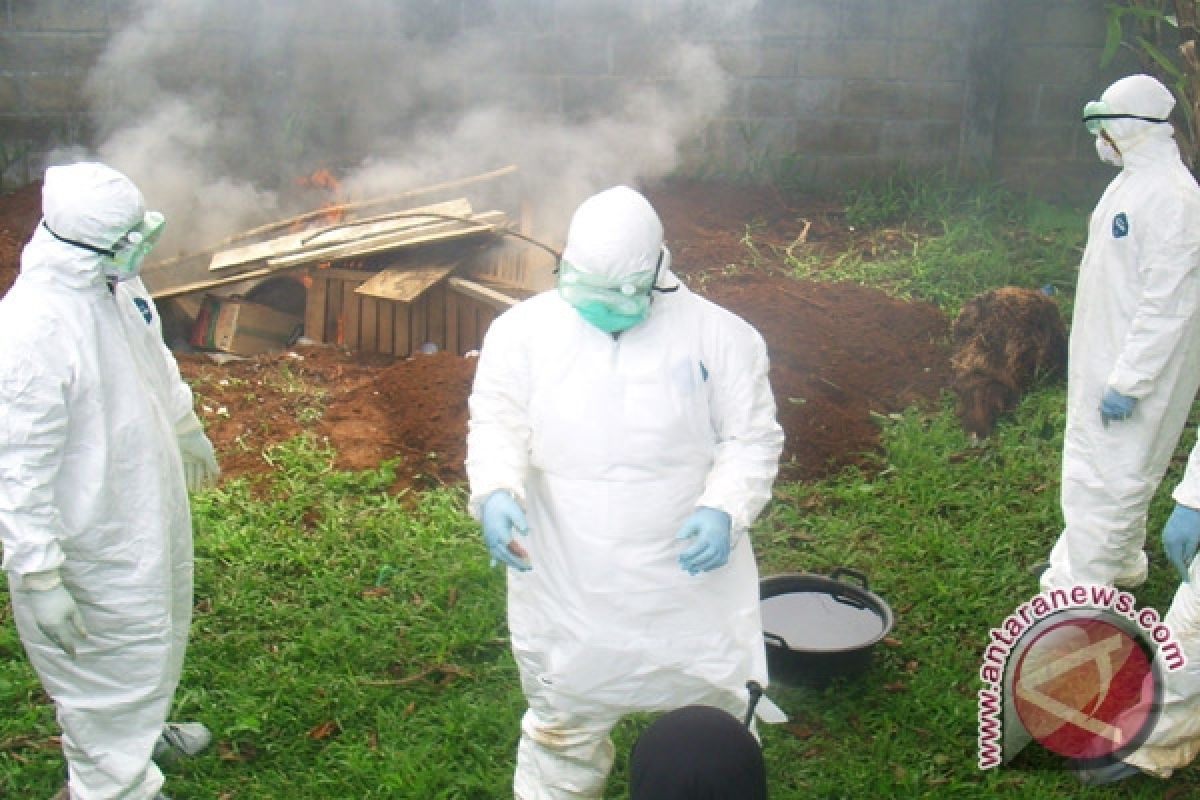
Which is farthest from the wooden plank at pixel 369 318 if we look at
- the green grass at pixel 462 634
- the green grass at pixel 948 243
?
the green grass at pixel 948 243

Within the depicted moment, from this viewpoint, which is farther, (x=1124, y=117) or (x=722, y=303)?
(x=722, y=303)

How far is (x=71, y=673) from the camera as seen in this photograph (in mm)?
3070

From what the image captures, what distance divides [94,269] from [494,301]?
317 centimetres

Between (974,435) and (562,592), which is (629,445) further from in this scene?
(974,435)

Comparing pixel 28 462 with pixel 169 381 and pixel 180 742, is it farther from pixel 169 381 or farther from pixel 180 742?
pixel 180 742

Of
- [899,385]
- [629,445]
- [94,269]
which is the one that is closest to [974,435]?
[899,385]

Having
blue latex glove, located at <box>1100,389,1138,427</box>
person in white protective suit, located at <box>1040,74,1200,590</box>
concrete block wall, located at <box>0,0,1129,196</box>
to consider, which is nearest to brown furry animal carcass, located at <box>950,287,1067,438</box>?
person in white protective suit, located at <box>1040,74,1200,590</box>

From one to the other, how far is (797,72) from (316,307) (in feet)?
12.3

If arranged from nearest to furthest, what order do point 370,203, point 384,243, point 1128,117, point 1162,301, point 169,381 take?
point 169,381 → point 1162,301 → point 1128,117 → point 384,243 → point 370,203

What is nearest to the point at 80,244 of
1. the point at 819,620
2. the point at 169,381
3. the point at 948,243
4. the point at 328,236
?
the point at 169,381

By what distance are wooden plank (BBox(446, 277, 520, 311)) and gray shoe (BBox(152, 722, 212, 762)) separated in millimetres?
2866

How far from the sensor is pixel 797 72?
322 inches

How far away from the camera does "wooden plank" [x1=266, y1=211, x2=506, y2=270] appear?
621 cm

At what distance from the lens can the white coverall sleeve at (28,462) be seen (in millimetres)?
2775
